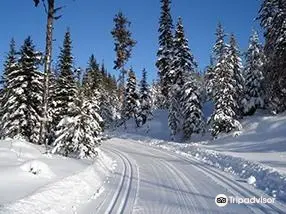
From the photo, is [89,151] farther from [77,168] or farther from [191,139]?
[191,139]

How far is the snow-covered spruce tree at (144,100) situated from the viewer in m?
65.5

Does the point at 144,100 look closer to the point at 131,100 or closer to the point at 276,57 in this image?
the point at 131,100

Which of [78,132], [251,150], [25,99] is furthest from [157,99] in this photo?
[78,132]

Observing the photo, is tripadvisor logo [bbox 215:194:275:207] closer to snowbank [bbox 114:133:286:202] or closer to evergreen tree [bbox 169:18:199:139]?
snowbank [bbox 114:133:286:202]

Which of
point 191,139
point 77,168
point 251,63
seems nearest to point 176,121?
point 191,139

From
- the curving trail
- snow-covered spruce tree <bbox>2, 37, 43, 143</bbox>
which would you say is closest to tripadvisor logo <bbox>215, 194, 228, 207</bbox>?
the curving trail

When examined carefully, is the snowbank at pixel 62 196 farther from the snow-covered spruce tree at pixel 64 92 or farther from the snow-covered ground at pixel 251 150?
the snow-covered spruce tree at pixel 64 92

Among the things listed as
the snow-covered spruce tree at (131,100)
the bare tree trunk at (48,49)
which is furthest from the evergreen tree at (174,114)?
the bare tree trunk at (48,49)

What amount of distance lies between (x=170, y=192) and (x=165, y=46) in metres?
38.0

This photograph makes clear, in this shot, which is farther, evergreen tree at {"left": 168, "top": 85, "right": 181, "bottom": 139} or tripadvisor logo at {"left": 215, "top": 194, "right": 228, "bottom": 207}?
evergreen tree at {"left": 168, "top": 85, "right": 181, "bottom": 139}

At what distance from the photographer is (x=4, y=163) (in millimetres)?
13312

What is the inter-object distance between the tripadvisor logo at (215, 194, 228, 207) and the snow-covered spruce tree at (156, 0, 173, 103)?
36.1 m

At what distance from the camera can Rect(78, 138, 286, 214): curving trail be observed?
404 inches

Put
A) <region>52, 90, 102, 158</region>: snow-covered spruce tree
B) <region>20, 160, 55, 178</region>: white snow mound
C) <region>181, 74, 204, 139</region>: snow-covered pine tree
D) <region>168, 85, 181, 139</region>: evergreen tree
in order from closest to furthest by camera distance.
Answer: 1. <region>20, 160, 55, 178</region>: white snow mound
2. <region>52, 90, 102, 158</region>: snow-covered spruce tree
3. <region>181, 74, 204, 139</region>: snow-covered pine tree
4. <region>168, 85, 181, 139</region>: evergreen tree
